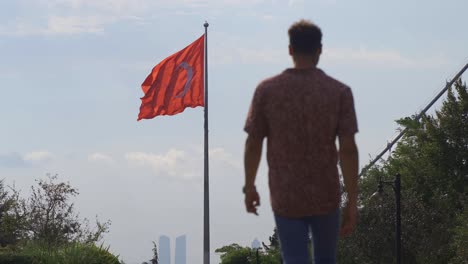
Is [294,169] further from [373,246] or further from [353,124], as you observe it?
[373,246]

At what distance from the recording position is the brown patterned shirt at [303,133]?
23.4 ft

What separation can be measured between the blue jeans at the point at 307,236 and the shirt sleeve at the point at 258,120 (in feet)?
1.82

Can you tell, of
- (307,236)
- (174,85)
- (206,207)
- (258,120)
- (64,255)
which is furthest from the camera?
(206,207)

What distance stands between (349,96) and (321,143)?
1.22 feet

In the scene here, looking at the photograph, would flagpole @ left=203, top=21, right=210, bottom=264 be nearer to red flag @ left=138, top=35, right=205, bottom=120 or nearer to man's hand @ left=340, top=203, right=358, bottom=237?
red flag @ left=138, top=35, right=205, bottom=120

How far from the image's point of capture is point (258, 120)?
7.32 metres

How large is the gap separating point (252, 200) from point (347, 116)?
79 cm

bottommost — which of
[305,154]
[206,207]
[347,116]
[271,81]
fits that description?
[305,154]

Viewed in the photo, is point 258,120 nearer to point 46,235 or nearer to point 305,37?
point 305,37

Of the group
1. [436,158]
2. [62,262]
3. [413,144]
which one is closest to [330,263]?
[62,262]

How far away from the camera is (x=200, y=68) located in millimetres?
41188

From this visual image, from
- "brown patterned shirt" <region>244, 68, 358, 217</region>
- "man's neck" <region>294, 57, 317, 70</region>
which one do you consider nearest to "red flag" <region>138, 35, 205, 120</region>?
"man's neck" <region>294, 57, 317, 70</region>

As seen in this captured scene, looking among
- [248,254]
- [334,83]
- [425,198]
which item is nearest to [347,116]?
[334,83]

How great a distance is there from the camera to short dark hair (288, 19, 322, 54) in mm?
7344
